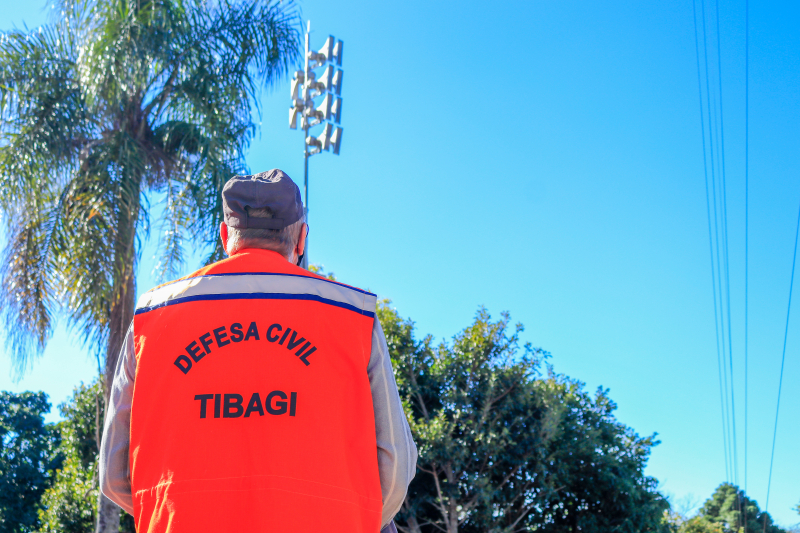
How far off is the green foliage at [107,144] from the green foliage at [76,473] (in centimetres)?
557

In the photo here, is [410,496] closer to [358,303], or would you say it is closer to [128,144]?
[128,144]

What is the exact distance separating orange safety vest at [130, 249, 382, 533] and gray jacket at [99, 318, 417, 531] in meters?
0.06

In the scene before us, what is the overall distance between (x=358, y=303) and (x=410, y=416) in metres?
10.9

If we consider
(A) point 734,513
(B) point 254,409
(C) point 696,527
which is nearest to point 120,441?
(B) point 254,409

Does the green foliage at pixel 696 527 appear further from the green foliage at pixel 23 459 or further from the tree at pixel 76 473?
the green foliage at pixel 23 459

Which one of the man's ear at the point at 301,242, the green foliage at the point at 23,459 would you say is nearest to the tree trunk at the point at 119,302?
the man's ear at the point at 301,242

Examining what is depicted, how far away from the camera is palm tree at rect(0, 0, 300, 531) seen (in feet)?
27.9

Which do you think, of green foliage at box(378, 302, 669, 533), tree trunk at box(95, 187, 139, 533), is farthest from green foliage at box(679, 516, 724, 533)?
tree trunk at box(95, 187, 139, 533)

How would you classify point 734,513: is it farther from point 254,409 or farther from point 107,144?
point 254,409

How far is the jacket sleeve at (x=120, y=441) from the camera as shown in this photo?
168 cm

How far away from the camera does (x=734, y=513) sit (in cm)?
3216

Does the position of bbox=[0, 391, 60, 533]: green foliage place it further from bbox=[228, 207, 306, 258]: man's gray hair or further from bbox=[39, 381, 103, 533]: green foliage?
bbox=[228, 207, 306, 258]: man's gray hair

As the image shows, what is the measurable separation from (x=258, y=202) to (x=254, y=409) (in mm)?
607

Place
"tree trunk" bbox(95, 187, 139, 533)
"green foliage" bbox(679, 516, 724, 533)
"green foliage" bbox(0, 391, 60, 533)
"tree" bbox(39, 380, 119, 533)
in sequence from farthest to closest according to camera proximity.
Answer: "green foliage" bbox(0, 391, 60, 533) < "green foliage" bbox(679, 516, 724, 533) < "tree" bbox(39, 380, 119, 533) < "tree trunk" bbox(95, 187, 139, 533)
